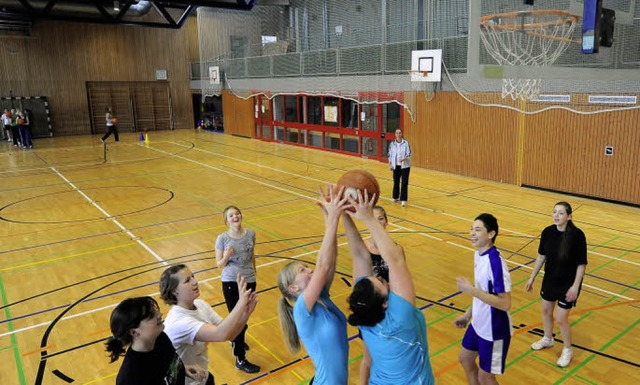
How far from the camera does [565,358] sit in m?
4.70

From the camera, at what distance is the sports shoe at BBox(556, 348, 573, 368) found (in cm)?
469

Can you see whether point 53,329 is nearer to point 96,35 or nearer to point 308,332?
point 308,332

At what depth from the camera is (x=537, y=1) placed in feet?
28.8

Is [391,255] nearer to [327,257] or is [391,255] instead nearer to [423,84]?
[327,257]

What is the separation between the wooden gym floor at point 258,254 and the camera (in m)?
4.96

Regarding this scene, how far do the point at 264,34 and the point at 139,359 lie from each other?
20.5 m

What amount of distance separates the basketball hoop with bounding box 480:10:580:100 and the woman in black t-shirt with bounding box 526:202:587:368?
4866 mm

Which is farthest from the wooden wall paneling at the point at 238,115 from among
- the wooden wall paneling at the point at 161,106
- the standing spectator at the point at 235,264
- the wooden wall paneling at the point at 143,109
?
the standing spectator at the point at 235,264

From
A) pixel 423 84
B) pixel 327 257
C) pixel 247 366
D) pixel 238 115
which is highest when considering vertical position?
pixel 423 84

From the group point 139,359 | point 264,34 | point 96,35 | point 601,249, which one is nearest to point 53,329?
point 139,359

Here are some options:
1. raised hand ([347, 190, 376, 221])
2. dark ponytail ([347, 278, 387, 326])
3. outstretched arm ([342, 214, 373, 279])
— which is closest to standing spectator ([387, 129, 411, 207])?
outstretched arm ([342, 214, 373, 279])

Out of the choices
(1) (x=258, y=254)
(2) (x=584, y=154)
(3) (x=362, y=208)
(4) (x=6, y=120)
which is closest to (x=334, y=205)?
Result: (3) (x=362, y=208)

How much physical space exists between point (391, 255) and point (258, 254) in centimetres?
592

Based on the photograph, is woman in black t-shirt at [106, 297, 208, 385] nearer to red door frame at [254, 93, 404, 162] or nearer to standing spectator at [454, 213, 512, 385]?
standing spectator at [454, 213, 512, 385]
